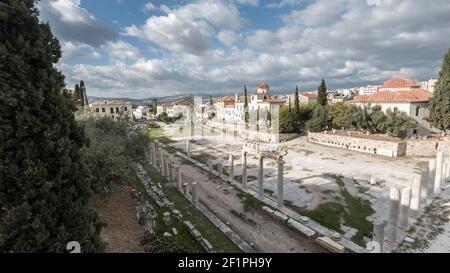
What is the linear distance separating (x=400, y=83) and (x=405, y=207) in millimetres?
34091

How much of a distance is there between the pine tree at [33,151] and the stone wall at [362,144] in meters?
25.2

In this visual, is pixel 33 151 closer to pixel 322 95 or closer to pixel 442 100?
pixel 442 100

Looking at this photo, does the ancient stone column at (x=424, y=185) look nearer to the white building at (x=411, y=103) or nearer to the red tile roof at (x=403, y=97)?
the white building at (x=411, y=103)

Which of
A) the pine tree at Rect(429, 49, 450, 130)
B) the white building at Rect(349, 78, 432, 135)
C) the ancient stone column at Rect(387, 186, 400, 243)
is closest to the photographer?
the ancient stone column at Rect(387, 186, 400, 243)

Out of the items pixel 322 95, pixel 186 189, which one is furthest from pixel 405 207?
pixel 322 95

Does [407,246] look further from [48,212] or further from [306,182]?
[48,212]

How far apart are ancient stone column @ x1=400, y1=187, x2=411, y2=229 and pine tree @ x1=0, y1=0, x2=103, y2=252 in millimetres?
11817

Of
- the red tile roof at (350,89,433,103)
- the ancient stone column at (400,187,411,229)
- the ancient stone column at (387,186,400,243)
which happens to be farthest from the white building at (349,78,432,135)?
the ancient stone column at (387,186,400,243)

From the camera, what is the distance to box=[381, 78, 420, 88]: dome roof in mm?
35562

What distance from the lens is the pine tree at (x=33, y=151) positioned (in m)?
5.21

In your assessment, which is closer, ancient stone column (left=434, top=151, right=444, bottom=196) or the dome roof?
ancient stone column (left=434, top=151, right=444, bottom=196)

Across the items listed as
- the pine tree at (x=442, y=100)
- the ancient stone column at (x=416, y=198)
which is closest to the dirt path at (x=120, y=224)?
the ancient stone column at (x=416, y=198)

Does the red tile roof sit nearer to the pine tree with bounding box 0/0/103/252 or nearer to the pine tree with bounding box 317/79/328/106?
the pine tree with bounding box 317/79/328/106
